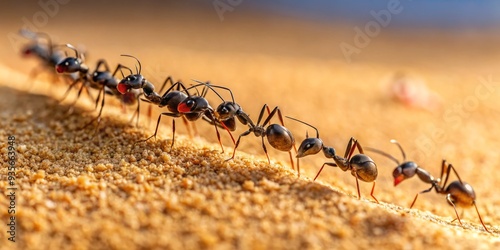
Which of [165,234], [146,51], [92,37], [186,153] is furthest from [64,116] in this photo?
[92,37]

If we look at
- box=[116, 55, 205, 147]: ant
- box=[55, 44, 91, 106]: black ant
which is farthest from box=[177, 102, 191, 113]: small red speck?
box=[55, 44, 91, 106]: black ant

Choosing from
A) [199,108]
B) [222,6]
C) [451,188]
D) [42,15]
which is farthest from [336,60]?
[199,108]

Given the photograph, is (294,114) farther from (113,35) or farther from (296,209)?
(113,35)

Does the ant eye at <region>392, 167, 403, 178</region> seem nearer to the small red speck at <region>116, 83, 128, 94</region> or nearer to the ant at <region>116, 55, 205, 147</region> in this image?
the ant at <region>116, 55, 205, 147</region>

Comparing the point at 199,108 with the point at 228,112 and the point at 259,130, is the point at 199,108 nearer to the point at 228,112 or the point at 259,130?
the point at 228,112

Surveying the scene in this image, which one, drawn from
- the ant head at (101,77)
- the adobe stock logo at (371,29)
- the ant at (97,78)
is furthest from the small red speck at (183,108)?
the adobe stock logo at (371,29)

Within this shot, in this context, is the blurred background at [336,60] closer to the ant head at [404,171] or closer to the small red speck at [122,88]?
the ant head at [404,171]
